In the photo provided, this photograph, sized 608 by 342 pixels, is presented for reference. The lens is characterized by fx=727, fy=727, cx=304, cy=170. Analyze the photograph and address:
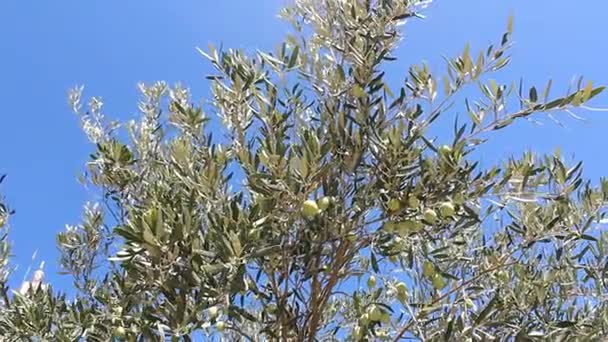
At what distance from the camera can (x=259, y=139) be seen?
3.40 m

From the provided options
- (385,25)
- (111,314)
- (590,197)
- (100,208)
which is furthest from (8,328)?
(590,197)

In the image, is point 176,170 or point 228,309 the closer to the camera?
point 228,309

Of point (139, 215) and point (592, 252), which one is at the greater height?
point (592, 252)

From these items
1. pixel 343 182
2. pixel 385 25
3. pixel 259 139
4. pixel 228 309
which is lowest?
pixel 228 309

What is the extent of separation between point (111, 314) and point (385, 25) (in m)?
1.85

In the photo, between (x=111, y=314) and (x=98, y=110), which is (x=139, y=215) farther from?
(x=98, y=110)

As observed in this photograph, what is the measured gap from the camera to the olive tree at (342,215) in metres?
2.92

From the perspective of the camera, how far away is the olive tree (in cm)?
292

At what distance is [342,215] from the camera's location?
3170mm

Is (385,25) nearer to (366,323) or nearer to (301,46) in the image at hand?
(301,46)

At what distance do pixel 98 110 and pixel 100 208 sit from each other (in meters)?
0.69

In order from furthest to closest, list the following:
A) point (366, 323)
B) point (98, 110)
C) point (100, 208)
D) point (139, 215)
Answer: point (98, 110) < point (100, 208) < point (366, 323) < point (139, 215)

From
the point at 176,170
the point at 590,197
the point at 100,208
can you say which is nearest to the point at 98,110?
the point at 100,208

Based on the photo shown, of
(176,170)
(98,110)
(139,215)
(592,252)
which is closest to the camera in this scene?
(139,215)
